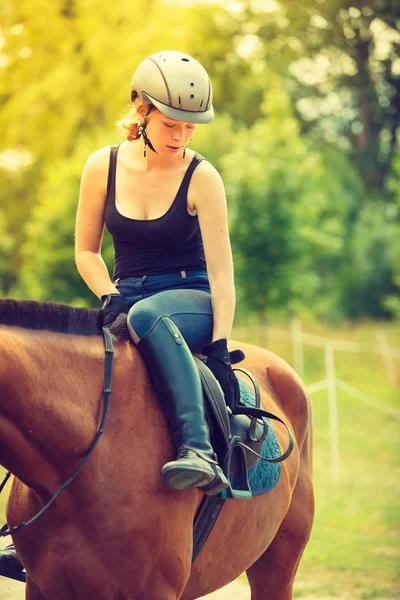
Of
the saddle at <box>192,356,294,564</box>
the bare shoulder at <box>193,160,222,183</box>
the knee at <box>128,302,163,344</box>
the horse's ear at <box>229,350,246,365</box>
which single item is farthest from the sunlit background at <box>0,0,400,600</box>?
the bare shoulder at <box>193,160,222,183</box>

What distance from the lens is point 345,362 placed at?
75.0 ft

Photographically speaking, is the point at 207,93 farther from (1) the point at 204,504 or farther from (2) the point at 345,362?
(2) the point at 345,362

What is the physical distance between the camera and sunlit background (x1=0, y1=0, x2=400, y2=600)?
42.8 ft

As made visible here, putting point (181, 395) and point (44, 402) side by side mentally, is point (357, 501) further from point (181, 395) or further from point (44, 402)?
point (44, 402)

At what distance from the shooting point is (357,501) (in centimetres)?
1084

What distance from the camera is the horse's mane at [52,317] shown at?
2.96m

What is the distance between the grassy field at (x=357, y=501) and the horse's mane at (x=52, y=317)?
4.55 m

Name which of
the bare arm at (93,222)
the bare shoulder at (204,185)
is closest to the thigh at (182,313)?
the bare arm at (93,222)

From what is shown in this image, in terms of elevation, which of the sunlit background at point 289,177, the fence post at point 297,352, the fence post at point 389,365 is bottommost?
the fence post at point 389,365

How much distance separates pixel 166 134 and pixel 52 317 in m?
0.84

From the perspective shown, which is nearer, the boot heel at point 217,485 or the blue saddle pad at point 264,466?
the boot heel at point 217,485

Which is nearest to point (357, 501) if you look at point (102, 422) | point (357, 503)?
point (357, 503)

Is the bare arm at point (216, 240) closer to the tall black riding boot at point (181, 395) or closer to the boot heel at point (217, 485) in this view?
the tall black riding boot at point (181, 395)

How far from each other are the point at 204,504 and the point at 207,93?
153cm
